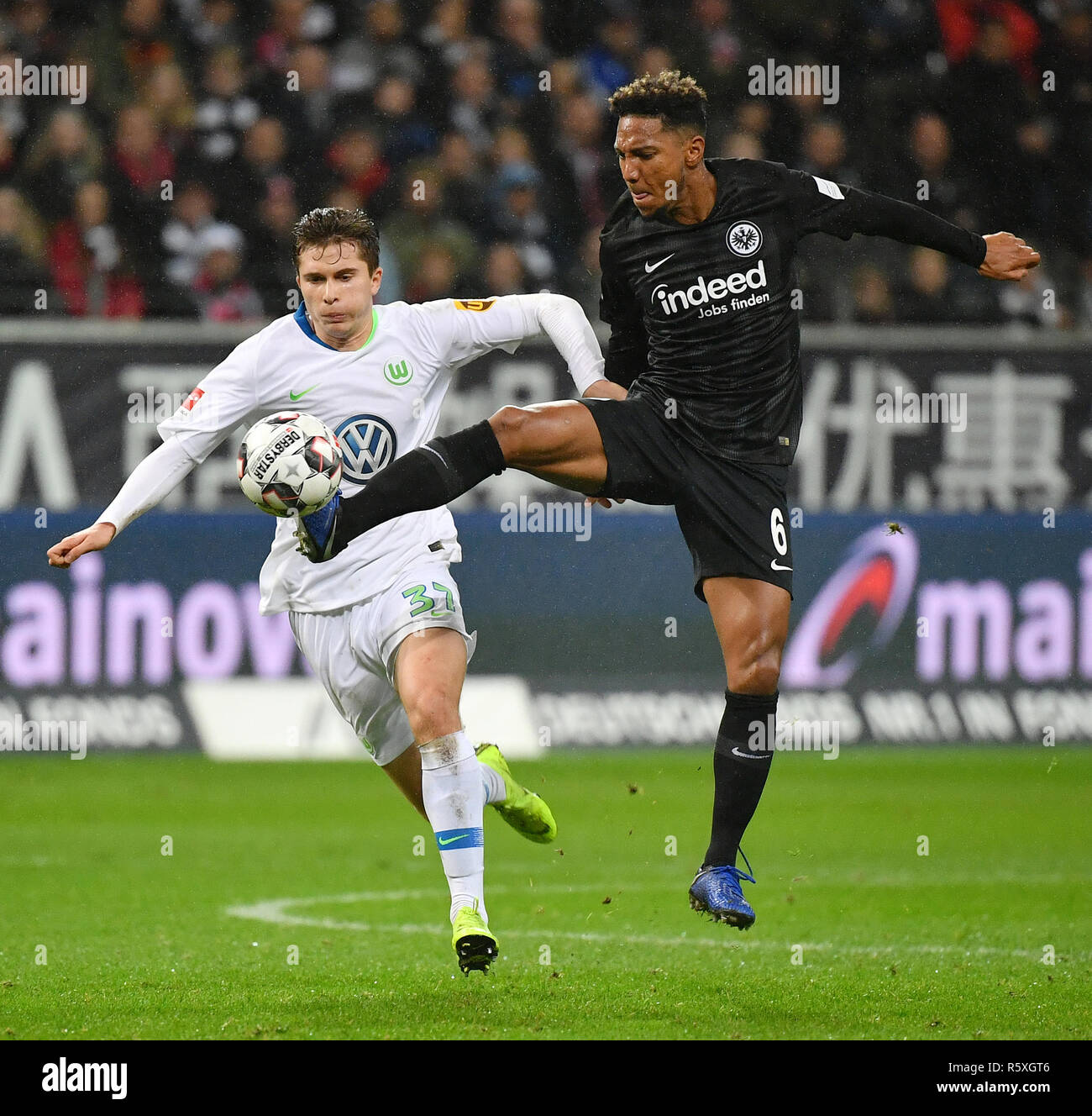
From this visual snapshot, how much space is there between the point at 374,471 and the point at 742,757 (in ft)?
4.68

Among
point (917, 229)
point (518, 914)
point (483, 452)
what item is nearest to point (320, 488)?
point (483, 452)

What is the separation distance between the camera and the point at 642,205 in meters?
5.25

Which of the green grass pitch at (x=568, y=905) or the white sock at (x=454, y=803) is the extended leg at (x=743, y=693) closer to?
the green grass pitch at (x=568, y=905)

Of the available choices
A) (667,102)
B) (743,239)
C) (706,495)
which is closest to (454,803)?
(706,495)

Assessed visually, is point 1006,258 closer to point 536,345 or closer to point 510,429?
point 510,429

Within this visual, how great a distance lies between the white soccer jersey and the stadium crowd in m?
5.54

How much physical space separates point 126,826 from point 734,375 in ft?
15.2

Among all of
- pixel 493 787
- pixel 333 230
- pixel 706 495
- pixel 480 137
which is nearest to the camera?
pixel 333 230

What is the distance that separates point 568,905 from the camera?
6.97 metres

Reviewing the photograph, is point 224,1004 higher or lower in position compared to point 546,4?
lower

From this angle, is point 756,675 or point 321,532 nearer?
point 321,532

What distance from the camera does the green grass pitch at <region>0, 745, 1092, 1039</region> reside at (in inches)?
188

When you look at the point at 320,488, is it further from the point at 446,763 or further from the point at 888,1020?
the point at 888,1020

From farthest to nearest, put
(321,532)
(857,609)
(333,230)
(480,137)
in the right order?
(480,137), (857,609), (333,230), (321,532)
